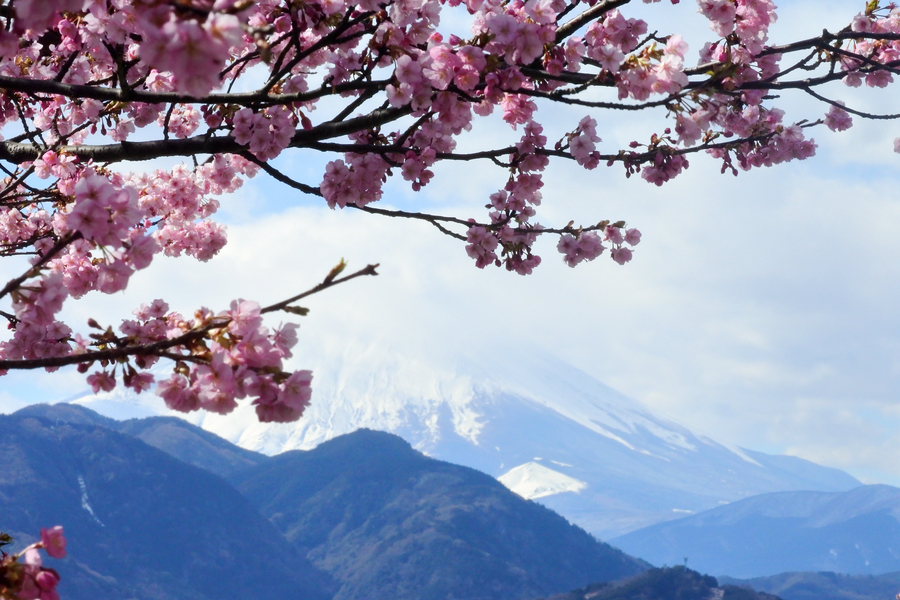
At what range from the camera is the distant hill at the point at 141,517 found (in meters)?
173

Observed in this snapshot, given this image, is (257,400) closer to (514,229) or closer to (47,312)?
(47,312)

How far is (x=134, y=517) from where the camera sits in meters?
184

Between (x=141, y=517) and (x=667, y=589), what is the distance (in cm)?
13283

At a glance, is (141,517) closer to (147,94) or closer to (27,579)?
(147,94)

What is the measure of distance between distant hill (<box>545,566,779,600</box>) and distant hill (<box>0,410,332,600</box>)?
76.5m

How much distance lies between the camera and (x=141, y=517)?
186 m

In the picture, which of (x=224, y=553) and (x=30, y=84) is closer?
(x=30, y=84)

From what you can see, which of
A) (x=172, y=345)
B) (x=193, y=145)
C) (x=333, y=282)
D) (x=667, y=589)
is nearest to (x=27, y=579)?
(x=172, y=345)

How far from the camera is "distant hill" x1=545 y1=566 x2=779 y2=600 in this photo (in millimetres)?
149625

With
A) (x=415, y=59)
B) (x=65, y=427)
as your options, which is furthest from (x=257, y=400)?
(x=65, y=427)

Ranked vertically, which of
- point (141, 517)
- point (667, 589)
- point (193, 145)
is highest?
point (193, 145)

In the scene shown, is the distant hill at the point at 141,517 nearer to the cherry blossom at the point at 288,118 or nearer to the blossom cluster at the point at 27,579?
the cherry blossom at the point at 288,118

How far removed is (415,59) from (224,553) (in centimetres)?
20396

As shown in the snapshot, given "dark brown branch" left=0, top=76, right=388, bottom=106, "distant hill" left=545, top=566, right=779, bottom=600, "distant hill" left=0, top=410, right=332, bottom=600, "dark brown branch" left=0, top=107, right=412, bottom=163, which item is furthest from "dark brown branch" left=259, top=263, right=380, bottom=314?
"distant hill" left=0, top=410, right=332, bottom=600
